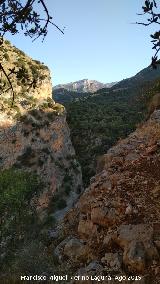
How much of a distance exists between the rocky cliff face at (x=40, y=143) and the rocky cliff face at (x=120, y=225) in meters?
36.9

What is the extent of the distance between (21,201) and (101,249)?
101 ft

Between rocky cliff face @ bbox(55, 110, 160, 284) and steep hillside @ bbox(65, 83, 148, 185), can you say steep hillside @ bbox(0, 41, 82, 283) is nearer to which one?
steep hillside @ bbox(65, 83, 148, 185)

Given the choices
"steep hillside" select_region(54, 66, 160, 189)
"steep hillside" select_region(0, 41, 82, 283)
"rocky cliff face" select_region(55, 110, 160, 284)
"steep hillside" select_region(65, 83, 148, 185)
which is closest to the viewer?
"rocky cliff face" select_region(55, 110, 160, 284)

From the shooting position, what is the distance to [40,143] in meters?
68.8

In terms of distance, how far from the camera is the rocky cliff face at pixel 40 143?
209ft

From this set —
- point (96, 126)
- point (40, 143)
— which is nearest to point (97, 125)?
point (96, 126)

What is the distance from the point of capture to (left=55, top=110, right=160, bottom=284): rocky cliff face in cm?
1566

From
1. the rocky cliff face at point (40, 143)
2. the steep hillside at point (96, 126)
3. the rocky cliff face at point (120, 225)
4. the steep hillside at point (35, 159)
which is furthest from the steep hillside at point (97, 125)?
the rocky cliff face at point (120, 225)

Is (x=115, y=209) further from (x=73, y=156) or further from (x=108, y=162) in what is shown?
(x=73, y=156)

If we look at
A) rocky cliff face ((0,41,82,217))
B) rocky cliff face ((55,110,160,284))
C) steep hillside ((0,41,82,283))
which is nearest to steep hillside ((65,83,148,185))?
rocky cliff face ((0,41,82,217))

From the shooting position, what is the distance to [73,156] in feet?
237

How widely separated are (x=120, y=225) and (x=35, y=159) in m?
48.9

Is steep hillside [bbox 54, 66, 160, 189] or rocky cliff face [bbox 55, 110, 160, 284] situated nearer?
rocky cliff face [bbox 55, 110, 160, 284]

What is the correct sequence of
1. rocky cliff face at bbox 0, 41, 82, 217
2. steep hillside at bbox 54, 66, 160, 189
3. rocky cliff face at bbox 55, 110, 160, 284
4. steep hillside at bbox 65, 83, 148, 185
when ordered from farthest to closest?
steep hillside at bbox 65, 83, 148, 185, steep hillside at bbox 54, 66, 160, 189, rocky cliff face at bbox 0, 41, 82, 217, rocky cliff face at bbox 55, 110, 160, 284
